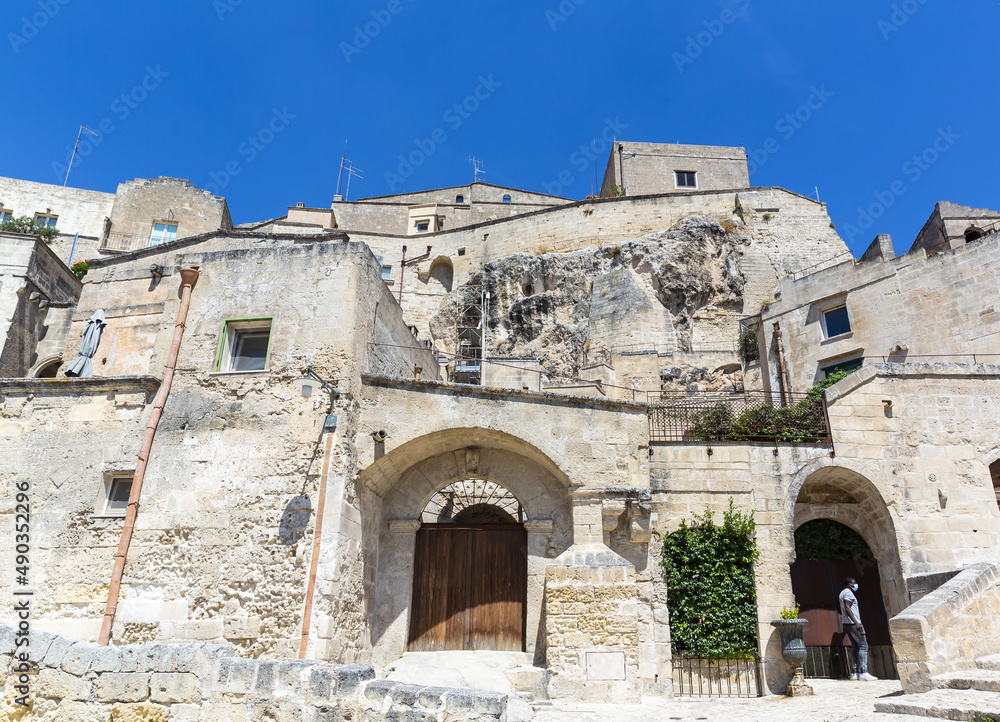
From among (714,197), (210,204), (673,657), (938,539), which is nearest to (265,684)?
(673,657)

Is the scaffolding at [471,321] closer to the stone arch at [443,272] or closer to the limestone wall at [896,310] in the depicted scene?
the stone arch at [443,272]

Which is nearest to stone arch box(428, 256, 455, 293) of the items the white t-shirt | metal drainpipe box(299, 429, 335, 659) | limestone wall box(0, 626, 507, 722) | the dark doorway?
the dark doorway

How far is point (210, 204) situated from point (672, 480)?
2317 centimetres

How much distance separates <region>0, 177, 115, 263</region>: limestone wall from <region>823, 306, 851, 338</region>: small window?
29.4m

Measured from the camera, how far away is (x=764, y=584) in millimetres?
12062

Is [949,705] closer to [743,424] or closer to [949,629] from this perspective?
[949,629]

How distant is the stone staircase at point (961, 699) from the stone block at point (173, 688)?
23.9 feet

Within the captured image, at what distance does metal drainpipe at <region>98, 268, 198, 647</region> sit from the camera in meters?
10.0

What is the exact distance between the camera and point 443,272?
33.3 m

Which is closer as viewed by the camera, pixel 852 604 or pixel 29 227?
pixel 852 604

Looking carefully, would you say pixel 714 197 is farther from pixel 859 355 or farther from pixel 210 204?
pixel 210 204

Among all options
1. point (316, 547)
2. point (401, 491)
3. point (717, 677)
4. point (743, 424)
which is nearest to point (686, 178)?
point (743, 424)

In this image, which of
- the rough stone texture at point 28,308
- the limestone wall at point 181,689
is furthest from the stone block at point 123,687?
the rough stone texture at point 28,308

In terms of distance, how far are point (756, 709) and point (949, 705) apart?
9.32ft
